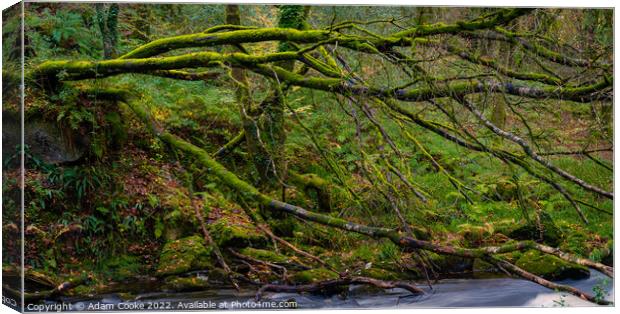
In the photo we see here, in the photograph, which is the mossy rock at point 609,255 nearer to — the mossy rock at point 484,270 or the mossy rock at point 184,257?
the mossy rock at point 484,270

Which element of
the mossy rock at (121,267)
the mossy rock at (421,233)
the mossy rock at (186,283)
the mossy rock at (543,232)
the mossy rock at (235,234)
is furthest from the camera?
the mossy rock at (543,232)

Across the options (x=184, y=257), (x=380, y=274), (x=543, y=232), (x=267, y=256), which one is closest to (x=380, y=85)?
(x=380, y=274)

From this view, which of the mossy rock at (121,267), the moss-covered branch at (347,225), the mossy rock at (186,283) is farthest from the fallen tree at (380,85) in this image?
the mossy rock at (121,267)

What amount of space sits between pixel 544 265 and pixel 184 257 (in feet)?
10.1

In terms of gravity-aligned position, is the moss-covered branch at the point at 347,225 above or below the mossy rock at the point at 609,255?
above

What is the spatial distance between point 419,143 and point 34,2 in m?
3.38

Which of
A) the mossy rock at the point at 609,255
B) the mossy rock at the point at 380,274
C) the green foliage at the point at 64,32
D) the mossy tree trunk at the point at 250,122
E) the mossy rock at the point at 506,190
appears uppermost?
the green foliage at the point at 64,32

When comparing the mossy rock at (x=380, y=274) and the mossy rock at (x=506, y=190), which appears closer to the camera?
the mossy rock at (x=380, y=274)

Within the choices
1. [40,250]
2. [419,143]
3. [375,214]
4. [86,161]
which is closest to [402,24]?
[419,143]

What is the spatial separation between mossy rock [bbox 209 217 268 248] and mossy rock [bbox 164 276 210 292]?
0.45 m

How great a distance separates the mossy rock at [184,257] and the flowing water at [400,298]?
29 centimetres

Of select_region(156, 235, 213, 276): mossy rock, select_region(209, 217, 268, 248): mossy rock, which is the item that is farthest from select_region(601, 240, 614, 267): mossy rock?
select_region(156, 235, 213, 276): mossy rock

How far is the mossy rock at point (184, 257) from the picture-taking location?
7105mm

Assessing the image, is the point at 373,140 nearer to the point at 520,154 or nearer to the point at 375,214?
the point at 375,214
